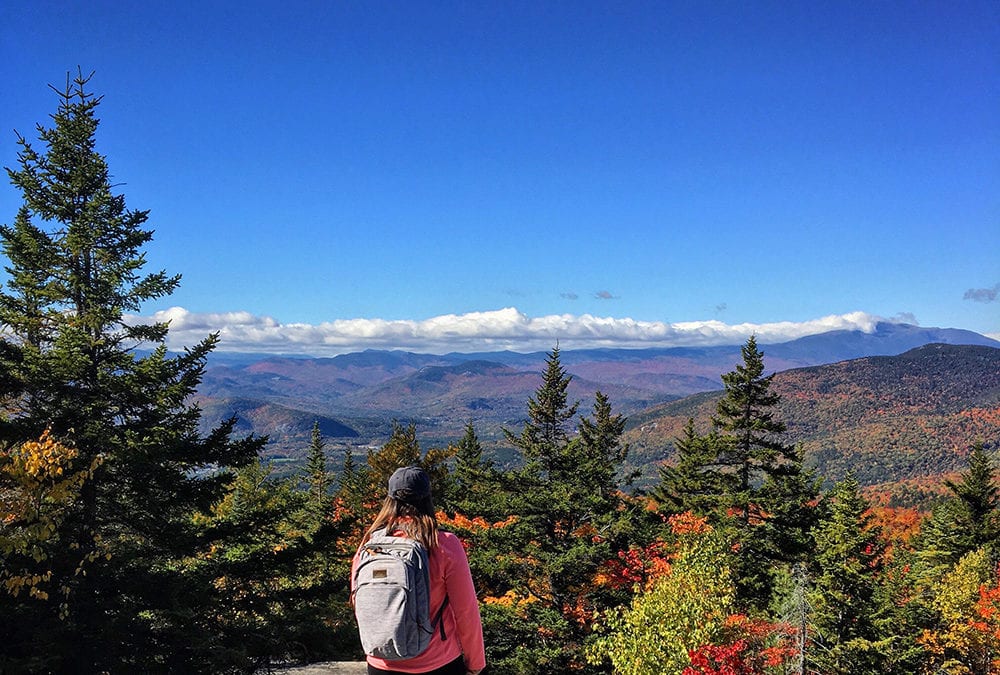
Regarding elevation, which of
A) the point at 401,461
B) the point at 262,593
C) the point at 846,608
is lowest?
the point at 846,608

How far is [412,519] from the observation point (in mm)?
3859

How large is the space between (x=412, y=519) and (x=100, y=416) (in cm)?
1234

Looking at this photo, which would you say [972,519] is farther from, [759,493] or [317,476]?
[317,476]

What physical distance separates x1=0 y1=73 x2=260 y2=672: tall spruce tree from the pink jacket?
36.5 ft

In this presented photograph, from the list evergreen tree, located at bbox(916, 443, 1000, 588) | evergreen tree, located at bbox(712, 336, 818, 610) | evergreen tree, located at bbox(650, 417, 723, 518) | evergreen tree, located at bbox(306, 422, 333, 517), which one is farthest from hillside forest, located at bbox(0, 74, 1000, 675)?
evergreen tree, located at bbox(306, 422, 333, 517)

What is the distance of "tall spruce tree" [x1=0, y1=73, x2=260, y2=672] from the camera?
39.2 feet

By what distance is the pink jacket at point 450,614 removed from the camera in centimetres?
386

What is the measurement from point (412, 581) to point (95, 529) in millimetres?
13071

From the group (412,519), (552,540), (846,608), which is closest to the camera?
(412,519)

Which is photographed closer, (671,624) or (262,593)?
(262,593)

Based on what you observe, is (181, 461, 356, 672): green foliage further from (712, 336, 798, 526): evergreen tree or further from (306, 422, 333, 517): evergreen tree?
(306, 422, 333, 517): evergreen tree

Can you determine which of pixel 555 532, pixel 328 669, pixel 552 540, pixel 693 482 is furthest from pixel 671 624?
pixel 693 482

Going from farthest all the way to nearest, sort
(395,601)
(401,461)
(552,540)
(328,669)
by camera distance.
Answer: (401,461) → (552,540) → (328,669) → (395,601)

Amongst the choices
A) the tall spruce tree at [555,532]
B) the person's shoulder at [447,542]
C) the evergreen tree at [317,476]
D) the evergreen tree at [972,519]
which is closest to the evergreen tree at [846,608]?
the tall spruce tree at [555,532]
